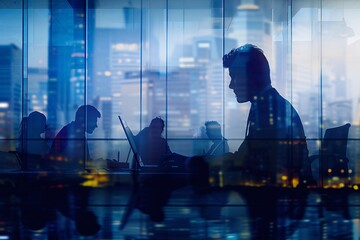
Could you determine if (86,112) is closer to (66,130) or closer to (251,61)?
(66,130)

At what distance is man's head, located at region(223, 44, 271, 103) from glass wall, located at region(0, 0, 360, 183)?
16cm

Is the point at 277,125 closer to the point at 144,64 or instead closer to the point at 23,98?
the point at 144,64

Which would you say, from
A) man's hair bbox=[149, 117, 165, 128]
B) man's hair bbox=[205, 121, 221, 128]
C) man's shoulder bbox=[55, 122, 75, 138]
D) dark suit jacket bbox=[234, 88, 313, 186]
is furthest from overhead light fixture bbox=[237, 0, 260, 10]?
man's shoulder bbox=[55, 122, 75, 138]

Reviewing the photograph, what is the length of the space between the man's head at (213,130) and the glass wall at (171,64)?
4.3 inches

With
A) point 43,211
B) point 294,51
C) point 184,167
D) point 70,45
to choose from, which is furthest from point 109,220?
point 294,51

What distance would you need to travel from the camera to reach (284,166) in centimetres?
1309

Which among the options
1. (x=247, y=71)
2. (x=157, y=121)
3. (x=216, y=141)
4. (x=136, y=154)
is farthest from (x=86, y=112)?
(x=247, y=71)

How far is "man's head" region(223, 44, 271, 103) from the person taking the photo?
1332 cm

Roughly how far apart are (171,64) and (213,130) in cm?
194

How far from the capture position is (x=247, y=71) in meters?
13.3

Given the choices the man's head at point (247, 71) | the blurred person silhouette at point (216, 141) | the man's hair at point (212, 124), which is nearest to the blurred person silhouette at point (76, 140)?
the man's hair at point (212, 124)

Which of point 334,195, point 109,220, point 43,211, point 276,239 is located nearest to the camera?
point 276,239

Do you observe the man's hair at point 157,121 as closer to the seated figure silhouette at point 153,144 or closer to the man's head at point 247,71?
the seated figure silhouette at point 153,144

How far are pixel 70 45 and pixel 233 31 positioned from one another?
4.11 metres
